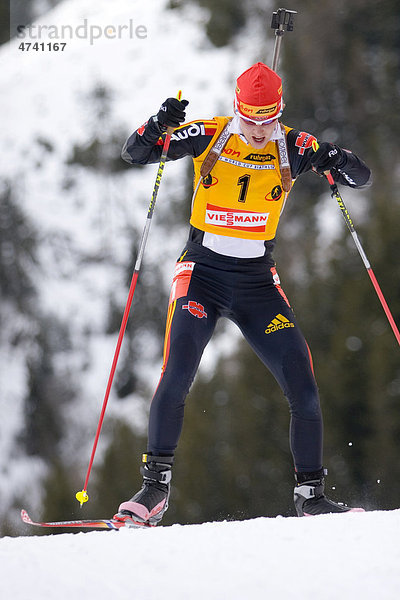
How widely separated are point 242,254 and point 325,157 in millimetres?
737

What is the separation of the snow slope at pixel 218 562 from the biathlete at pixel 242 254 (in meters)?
0.70

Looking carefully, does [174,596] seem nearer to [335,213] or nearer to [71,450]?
[335,213]

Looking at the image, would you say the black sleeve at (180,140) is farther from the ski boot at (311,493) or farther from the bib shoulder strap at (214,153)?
the ski boot at (311,493)

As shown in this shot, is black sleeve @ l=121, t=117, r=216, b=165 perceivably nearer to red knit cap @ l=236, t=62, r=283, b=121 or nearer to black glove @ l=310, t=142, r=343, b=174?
red knit cap @ l=236, t=62, r=283, b=121

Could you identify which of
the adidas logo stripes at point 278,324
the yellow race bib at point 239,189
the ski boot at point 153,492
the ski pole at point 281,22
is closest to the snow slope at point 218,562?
the ski boot at point 153,492

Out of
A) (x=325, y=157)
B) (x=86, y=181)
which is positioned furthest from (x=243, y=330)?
(x=86, y=181)

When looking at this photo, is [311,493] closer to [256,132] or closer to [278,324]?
[278,324]

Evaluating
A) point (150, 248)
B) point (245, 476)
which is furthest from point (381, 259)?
point (150, 248)

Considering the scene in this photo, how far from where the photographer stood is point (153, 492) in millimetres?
4090

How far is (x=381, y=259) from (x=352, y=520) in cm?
2962

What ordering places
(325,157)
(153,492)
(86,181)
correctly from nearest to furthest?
1. (153,492)
2. (325,157)
3. (86,181)

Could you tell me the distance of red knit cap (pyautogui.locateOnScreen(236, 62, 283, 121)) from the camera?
429cm

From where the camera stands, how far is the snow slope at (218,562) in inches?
109

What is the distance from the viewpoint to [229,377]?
35.7 metres
